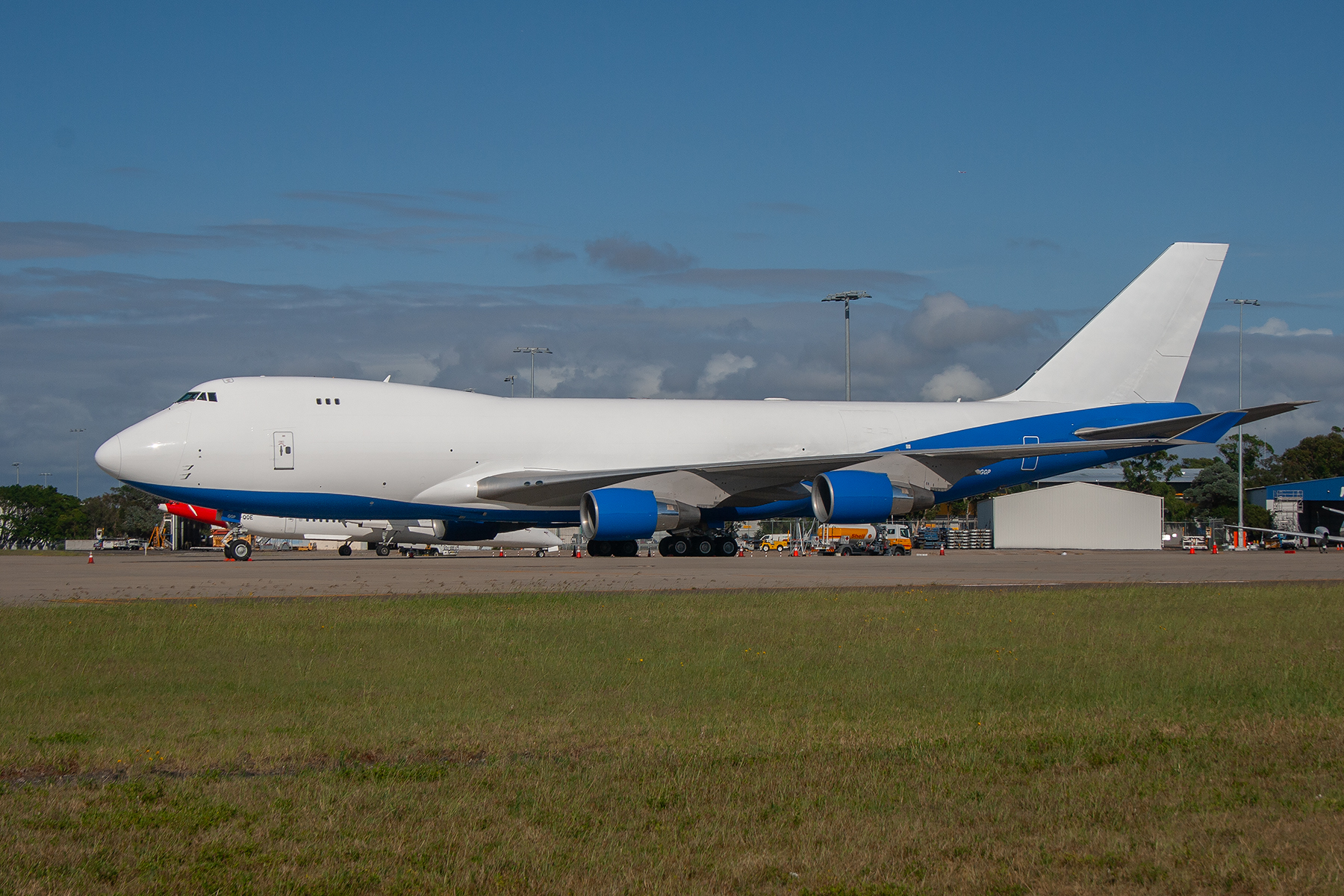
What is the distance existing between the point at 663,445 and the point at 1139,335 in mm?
15585

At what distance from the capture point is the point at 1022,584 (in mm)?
19453

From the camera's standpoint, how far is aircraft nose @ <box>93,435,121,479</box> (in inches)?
1064

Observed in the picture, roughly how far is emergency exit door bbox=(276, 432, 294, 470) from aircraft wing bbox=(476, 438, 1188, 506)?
4.63 m

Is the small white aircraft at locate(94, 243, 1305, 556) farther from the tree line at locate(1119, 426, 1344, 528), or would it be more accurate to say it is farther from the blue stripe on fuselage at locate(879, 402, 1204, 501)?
the tree line at locate(1119, 426, 1344, 528)

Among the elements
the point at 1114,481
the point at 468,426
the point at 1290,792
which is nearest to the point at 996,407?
the point at 468,426

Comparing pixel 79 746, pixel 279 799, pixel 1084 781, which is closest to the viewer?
pixel 279 799

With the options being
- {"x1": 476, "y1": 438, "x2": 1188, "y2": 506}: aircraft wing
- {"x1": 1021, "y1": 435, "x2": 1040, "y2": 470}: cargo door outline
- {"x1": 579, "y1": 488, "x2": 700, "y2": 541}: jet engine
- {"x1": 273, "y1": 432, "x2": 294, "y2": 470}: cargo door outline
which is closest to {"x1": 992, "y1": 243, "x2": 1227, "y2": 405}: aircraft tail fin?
{"x1": 1021, "y1": 435, "x2": 1040, "y2": 470}: cargo door outline

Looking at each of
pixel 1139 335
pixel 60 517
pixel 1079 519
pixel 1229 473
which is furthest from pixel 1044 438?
pixel 60 517

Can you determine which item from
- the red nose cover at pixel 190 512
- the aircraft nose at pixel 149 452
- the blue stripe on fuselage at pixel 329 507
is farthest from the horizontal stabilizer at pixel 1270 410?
the red nose cover at pixel 190 512

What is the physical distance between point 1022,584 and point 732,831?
1556 cm

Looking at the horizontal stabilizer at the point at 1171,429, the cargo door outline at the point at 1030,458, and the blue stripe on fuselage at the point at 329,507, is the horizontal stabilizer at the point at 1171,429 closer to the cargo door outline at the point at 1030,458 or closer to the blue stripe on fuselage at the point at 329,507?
the cargo door outline at the point at 1030,458

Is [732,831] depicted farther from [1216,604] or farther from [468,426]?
[468,426]

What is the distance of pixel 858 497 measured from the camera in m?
29.4

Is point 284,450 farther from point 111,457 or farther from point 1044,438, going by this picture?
point 1044,438
